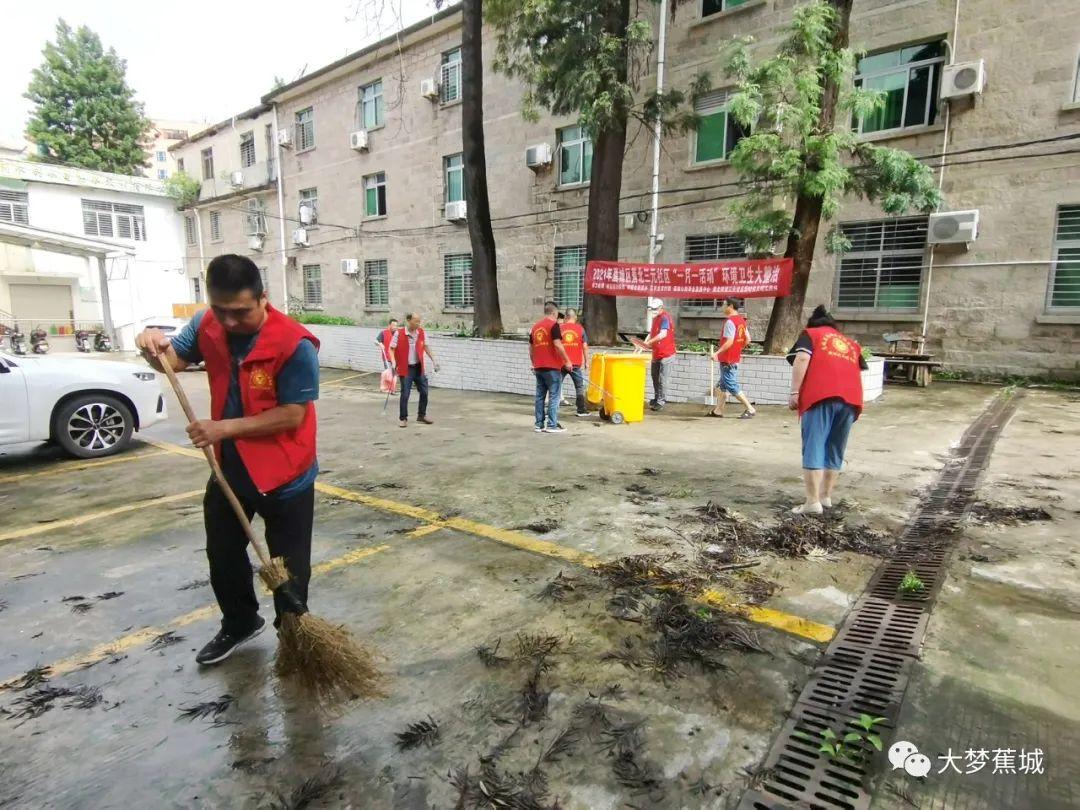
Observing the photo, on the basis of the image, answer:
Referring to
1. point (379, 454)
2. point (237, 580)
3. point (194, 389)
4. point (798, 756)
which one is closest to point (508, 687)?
point (798, 756)

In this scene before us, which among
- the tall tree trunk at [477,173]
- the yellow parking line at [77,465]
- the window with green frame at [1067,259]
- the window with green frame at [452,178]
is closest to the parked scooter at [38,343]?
the window with green frame at [452,178]

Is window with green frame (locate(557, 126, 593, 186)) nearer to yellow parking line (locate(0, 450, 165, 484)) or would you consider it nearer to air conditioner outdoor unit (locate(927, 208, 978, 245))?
air conditioner outdoor unit (locate(927, 208, 978, 245))

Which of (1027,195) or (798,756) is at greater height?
→ (1027,195)

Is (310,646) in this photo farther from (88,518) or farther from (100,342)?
(100,342)

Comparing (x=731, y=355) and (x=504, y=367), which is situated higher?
(x=731, y=355)

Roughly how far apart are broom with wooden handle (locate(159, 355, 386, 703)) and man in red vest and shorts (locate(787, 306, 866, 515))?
341 cm

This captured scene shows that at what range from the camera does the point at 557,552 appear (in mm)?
3936

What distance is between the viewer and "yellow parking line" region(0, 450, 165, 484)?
619 cm

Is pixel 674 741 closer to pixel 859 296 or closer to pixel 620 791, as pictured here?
pixel 620 791

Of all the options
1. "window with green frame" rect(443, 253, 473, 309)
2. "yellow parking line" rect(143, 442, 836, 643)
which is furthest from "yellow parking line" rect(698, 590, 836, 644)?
"window with green frame" rect(443, 253, 473, 309)

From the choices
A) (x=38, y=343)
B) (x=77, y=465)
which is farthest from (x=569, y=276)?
(x=38, y=343)

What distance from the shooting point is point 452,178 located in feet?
61.8

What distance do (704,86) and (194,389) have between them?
1264 cm

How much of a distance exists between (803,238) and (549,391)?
5108 millimetres
